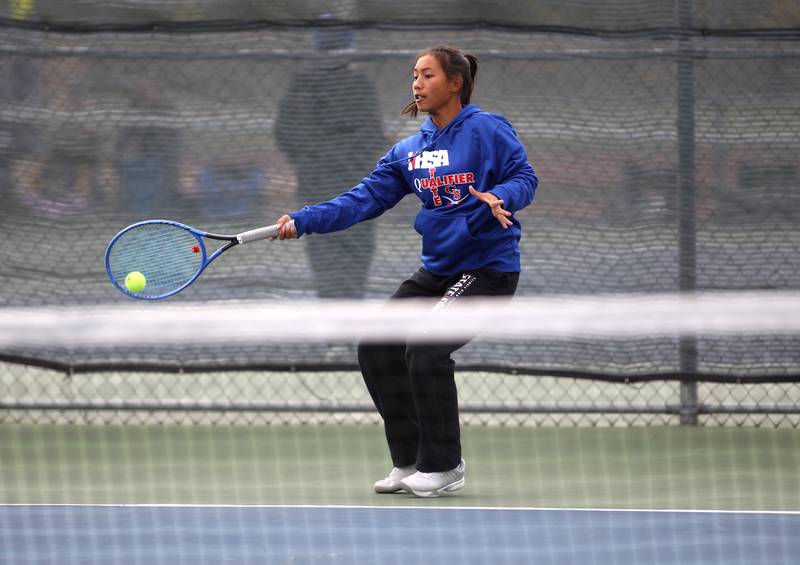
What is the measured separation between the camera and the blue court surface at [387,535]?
160 inches

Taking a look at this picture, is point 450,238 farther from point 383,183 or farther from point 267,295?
point 267,295

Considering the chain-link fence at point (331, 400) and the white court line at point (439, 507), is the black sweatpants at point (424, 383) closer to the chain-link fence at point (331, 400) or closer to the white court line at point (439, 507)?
the white court line at point (439, 507)

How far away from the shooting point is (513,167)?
16.0ft

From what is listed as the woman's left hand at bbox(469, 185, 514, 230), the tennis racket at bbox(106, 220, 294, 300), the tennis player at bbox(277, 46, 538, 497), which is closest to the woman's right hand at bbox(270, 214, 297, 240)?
the tennis player at bbox(277, 46, 538, 497)

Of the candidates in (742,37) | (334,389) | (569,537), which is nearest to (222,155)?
(334,389)

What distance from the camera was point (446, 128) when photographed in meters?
5.00

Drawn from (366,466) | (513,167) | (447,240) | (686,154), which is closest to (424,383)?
(447,240)

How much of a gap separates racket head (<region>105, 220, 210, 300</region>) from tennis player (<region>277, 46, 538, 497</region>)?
0.40 m

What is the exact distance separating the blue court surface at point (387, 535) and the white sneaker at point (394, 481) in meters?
0.26

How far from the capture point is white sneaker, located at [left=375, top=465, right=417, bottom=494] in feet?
16.7

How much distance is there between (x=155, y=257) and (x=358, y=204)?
68 centimetres

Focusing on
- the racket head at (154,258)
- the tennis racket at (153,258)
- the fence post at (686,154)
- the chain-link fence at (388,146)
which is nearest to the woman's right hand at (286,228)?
the tennis racket at (153,258)

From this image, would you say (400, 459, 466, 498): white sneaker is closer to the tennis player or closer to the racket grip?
the tennis player

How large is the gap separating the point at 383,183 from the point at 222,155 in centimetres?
153
